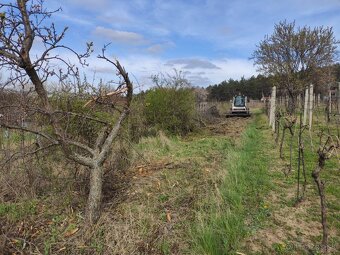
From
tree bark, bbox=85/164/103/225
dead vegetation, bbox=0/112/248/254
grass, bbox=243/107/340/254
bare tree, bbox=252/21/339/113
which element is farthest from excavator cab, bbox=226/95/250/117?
tree bark, bbox=85/164/103/225

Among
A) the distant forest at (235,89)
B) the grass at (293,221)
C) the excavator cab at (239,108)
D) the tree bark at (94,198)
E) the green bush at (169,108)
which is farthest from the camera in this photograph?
the distant forest at (235,89)

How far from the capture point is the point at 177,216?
4.69 metres

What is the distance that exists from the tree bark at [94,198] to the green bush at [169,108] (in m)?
8.96

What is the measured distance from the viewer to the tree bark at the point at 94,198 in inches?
172

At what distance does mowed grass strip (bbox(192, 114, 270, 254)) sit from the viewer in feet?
13.0

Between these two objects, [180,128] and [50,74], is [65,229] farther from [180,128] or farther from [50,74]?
[180,128]

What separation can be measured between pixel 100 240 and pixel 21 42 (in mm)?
2560

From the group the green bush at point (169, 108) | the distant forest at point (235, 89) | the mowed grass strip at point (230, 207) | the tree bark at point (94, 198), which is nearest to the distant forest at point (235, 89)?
the distant forest at point (235, 89)

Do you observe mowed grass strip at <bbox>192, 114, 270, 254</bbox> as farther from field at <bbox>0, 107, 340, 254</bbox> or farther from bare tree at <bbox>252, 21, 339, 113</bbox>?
bare tree at <bbox>252, 21, 339, 113</bbox>

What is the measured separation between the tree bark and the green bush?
8960 millimetres

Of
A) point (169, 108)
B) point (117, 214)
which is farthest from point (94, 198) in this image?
point (169, 108)

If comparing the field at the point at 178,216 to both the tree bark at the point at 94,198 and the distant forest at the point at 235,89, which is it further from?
the distant forest at the point at 235,89

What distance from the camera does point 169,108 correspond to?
14055mm

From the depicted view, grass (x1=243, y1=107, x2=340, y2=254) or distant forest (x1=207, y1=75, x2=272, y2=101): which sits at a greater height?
distant forest (x1=207, y1=75, x2=272, y2=101)
